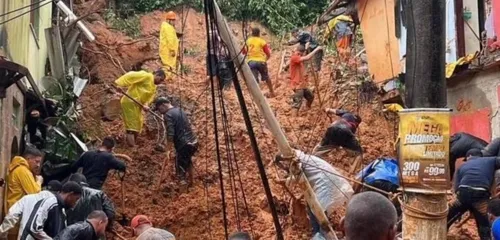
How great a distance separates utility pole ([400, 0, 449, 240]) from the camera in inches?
171

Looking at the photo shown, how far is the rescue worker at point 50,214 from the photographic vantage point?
8.04 metres

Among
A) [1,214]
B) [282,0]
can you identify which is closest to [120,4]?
[282,0]

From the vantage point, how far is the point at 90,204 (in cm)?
928

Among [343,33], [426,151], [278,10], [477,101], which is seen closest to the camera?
[426,151]

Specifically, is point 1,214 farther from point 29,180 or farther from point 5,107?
point 5,107

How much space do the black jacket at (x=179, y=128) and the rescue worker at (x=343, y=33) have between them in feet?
23.8

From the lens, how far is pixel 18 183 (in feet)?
31.2

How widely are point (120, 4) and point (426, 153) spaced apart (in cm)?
2284

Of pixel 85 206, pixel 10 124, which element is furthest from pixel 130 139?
pixel 85 206

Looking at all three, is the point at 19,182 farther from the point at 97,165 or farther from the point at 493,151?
the point at 493,151

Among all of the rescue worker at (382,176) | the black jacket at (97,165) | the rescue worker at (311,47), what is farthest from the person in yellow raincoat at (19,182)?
the rescue worker at (311,47)

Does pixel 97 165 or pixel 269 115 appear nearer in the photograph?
pixel 269 115

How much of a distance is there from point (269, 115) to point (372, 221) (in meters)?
4.69

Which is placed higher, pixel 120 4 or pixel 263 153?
pixel 120 4
